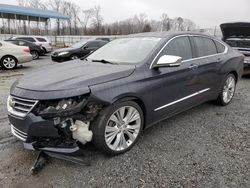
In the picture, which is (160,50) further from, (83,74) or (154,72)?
(83,74)

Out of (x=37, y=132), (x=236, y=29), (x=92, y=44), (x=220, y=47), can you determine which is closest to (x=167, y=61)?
(x=37, y=132)

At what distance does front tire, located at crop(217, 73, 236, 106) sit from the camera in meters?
5.20

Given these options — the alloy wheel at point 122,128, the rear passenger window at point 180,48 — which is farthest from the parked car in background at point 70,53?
the alloy wheel at point 122,128

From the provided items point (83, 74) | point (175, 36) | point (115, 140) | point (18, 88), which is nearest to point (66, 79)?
point (83, 74)

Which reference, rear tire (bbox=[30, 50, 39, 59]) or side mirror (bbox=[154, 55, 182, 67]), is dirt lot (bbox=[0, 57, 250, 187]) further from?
rear tire (bbox=[30, 50, 39, 59])

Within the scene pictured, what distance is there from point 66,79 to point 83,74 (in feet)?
0.78

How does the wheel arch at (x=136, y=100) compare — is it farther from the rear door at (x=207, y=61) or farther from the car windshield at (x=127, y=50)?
the rear door at (x=207, y=61)

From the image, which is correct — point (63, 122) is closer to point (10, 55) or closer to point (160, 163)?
point (160, 163)

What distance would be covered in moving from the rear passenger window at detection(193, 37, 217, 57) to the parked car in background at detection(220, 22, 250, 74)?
388 cm

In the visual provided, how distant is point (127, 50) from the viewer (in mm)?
4039

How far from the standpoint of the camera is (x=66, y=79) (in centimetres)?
304

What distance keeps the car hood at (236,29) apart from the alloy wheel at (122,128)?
6.78 meters

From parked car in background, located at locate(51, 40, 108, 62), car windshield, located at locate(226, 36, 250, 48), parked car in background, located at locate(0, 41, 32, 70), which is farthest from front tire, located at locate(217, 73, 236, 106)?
parked car in background, located at locate(0, 41, 32, 70)

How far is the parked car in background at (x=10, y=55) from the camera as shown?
35.7ft
